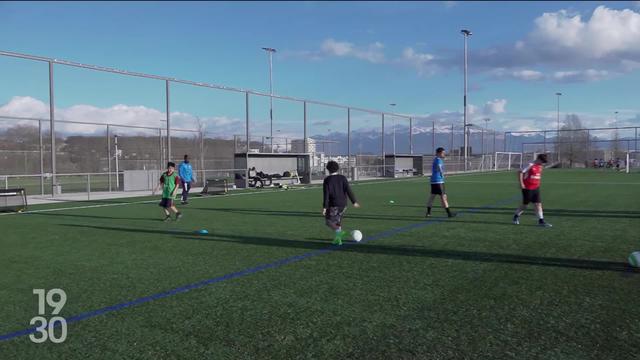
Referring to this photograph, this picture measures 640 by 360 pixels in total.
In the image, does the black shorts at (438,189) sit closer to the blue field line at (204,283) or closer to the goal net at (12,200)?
the blue field line at (204,283)

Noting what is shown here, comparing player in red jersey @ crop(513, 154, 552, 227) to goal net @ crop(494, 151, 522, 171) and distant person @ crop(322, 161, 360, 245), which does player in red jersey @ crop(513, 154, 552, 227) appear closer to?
distant person @ crop(322, 161, 360, 245)

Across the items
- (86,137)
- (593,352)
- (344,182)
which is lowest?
(593,352)

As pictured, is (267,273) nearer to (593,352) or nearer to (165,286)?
(165,286)

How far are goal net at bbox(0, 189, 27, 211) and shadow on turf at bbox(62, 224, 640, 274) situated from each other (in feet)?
27.7

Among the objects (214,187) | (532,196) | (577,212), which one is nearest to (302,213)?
(532,196)

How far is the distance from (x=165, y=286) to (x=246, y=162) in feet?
73.2

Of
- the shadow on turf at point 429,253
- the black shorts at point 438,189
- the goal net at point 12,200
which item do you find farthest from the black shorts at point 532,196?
the goal net at point 12,200

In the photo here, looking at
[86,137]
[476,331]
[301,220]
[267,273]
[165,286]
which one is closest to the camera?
[476,331]

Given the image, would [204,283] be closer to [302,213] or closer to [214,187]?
[302,213]

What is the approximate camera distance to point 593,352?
12.7ft

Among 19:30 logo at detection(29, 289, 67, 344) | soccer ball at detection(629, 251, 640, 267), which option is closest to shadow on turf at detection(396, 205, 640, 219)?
soccer ball at detection(629, 251, 640, 267)

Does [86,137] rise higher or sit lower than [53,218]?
higher

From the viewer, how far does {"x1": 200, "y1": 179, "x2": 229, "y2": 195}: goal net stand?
23.0m

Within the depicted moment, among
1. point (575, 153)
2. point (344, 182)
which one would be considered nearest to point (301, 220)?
point (344, 182)
